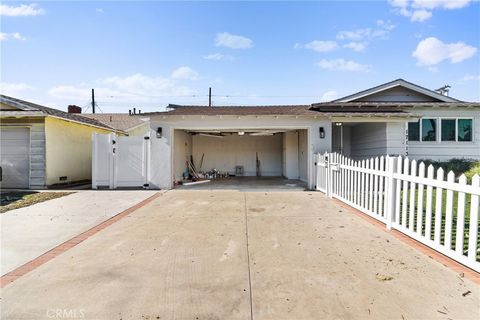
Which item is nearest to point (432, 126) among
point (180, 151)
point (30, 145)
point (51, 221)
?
point (180, 151)

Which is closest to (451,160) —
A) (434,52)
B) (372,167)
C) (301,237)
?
(434,52)

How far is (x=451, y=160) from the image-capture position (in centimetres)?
1208

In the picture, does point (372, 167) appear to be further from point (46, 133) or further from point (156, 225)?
point (46, 133)

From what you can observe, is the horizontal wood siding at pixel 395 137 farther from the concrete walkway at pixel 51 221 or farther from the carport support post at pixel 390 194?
the concrete walkway at pixel 51 221

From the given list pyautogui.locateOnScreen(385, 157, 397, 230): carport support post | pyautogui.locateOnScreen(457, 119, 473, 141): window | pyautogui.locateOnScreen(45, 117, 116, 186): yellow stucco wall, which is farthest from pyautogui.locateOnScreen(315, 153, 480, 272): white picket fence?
pyautogui.locateOnScreen(45, 117, 116, 186): yellow stucco wall

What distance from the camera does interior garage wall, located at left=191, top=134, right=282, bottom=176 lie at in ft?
51.6

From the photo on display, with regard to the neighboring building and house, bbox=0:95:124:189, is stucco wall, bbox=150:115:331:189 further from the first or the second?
the neighboring building

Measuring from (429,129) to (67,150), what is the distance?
16.2 metres

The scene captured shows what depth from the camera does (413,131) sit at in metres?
12.1

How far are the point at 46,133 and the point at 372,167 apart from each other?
37.1ft

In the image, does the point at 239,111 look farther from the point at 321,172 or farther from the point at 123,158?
the point at 123,158

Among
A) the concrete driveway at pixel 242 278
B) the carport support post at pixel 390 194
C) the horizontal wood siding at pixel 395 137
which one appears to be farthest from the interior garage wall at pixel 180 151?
the horizontal wood siding at pixel 395 137

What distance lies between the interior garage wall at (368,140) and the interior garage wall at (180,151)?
891 cm

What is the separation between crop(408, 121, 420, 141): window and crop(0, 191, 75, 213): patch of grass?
1404cm
